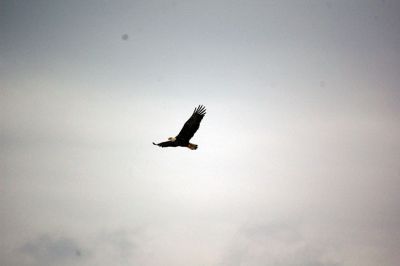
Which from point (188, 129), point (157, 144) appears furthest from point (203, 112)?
point (157, 144)

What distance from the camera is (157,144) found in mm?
27859

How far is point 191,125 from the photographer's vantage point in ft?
88.2

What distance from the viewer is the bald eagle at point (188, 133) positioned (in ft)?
87.0

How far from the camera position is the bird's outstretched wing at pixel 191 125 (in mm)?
26484

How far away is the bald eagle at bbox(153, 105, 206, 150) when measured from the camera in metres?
26.5

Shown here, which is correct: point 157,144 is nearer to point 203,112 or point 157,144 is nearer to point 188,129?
point 188,129

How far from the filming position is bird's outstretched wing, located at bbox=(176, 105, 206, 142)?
2648 cm

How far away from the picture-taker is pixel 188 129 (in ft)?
88.8

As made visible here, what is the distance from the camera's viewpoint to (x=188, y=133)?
27312 mm

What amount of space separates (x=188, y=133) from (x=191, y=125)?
767mm

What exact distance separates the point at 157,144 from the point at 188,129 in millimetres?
2790

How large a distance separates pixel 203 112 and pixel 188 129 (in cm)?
177
